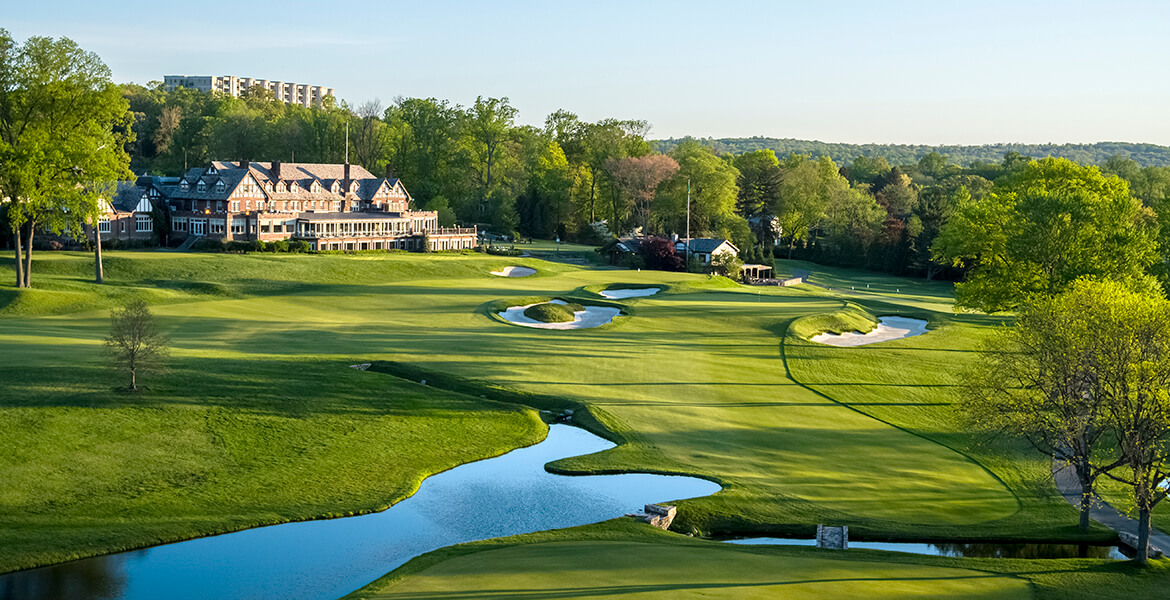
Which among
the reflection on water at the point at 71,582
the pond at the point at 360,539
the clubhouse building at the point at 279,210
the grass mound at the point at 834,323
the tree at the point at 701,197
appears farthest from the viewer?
the tree at the point at 701,197

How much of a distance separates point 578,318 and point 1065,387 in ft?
115

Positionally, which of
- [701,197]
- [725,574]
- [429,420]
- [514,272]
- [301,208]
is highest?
[701,197]

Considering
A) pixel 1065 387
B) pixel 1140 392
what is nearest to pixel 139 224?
pixel 1065 387

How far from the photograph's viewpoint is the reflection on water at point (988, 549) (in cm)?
2553

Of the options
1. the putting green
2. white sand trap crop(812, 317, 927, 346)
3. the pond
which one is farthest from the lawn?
the putting green

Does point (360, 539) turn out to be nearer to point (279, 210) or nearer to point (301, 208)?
point (279, 210)

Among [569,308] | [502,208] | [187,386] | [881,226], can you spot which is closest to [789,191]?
[881,226]

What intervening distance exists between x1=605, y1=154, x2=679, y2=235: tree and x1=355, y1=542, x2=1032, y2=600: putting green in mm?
92471

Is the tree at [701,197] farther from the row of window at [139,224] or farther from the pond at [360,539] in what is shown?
the pond at [360,539]

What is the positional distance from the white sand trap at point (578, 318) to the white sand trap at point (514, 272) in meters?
18.3

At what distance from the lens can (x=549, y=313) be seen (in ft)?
189

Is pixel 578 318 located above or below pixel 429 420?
above

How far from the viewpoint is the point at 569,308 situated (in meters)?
61.1

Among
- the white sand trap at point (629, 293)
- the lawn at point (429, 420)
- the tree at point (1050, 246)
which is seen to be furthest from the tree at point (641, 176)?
the tree at point (1050, 246)
